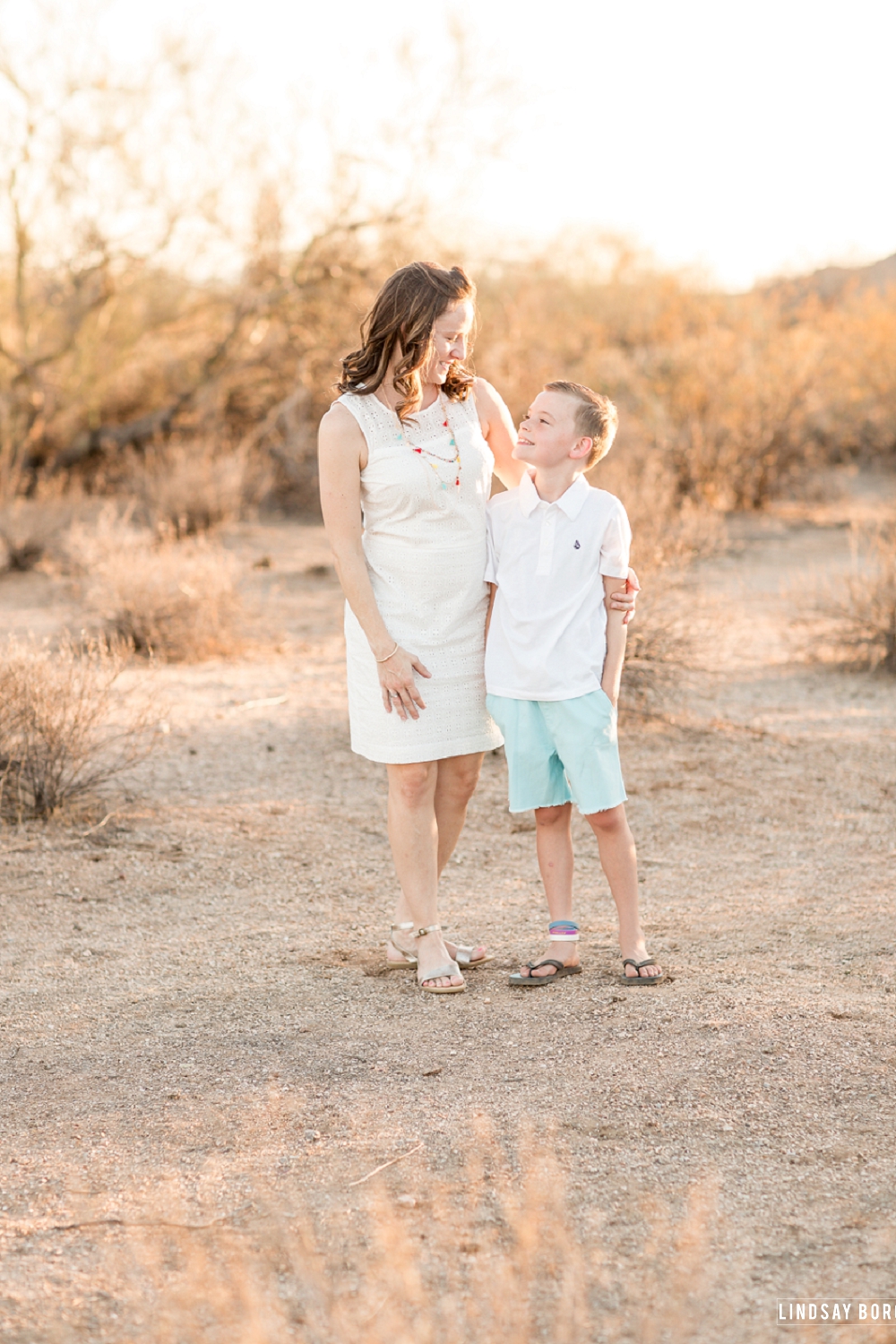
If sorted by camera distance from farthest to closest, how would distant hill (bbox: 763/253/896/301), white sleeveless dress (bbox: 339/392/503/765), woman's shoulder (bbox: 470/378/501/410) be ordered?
1. distant hill (bbox: 763/253/896/301)
2. woman's shoulder (bbox: 470/378/501/410)
3. white sleeveless dress (bbox: 339/392/503/765)

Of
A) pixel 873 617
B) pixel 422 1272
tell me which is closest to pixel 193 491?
pixel 873 617

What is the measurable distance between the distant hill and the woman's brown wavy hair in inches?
825

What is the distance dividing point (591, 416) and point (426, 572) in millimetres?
574

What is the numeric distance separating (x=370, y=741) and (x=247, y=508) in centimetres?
1066

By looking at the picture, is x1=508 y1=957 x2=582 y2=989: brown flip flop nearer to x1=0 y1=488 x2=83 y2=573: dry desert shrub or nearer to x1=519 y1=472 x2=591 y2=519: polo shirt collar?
x1=519 y1=472 x2=591 y2=519: polo shirt collar

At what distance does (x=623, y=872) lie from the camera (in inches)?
141

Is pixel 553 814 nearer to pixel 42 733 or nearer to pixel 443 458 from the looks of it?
pixel 443 458

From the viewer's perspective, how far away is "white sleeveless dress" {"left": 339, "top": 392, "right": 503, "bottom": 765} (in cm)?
340

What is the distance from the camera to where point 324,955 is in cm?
413

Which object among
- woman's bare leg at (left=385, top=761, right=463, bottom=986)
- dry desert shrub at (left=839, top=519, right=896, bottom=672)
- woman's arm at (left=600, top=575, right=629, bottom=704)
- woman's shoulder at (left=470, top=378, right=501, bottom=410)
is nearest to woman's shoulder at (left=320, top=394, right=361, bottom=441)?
woman's shoulder at (left=470, top=378, right=501, bottom=410)

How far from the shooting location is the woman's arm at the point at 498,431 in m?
3.63

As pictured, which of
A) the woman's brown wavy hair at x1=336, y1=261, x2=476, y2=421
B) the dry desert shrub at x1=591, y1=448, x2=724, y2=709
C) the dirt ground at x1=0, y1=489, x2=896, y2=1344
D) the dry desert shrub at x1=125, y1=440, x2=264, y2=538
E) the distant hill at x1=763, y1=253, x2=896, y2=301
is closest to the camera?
the dirt ground at x1=0, y1=489, x2=896, y2=1344

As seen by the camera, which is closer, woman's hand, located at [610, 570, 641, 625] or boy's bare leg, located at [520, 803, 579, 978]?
woman's hand, located at [610, 570, 641, 625]

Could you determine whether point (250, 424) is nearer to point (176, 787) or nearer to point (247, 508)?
point (247, 508)
